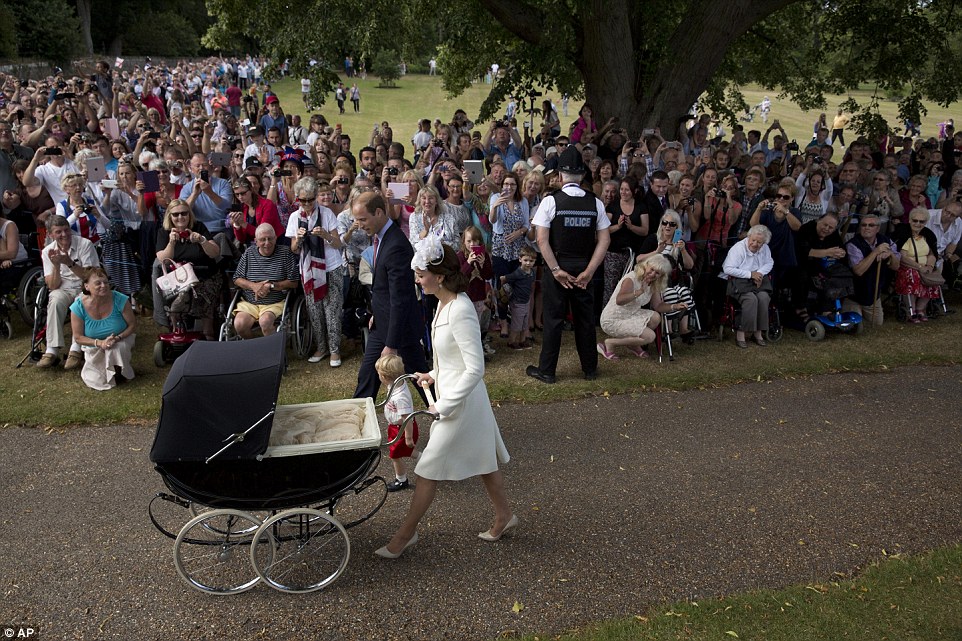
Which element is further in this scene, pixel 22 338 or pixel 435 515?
pixel 22 338

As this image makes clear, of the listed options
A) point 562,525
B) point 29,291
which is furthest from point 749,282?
point 29,291

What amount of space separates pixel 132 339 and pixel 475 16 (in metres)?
11.1

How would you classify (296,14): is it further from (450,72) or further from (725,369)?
(725,369)

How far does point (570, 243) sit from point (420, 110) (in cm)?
3393

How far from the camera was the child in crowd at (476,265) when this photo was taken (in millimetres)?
7781

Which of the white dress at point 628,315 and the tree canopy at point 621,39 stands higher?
the tree canopy at point 621,39

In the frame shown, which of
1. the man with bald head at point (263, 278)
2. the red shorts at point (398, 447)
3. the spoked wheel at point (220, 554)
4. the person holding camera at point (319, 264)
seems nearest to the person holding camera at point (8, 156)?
the man with bald head at point (263, 278)

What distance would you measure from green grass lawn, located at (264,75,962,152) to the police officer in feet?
60.4

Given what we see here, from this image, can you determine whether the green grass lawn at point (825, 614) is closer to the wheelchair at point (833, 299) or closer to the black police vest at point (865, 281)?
the wheelchair at point (833, 299)

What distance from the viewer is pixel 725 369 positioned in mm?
8289

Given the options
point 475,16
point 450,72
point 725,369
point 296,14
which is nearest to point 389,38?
point 296,14

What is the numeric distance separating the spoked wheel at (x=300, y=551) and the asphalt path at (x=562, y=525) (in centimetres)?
12

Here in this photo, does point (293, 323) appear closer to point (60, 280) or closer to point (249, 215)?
point (249, 215)

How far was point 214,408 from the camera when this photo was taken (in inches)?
Result: 172
